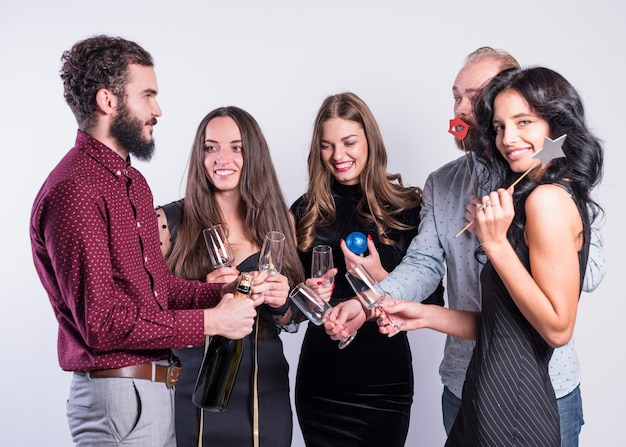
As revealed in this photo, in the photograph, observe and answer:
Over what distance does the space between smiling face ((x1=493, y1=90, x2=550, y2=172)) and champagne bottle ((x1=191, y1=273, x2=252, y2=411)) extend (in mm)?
1299

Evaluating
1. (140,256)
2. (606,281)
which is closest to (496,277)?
(140,256)

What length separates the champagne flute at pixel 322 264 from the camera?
2650mm

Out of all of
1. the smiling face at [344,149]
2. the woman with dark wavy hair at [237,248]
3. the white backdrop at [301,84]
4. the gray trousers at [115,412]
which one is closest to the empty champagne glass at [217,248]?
the woman with dark wavy hair at [237,248]

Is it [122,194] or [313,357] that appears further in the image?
[313,357]

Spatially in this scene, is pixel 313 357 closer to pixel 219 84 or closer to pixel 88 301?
pixel 88 301

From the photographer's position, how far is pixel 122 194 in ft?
7.07

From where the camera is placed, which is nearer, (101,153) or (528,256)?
(528,256)

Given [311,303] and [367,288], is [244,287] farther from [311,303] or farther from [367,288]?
[367,288]

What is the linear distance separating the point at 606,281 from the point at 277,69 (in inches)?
93.3

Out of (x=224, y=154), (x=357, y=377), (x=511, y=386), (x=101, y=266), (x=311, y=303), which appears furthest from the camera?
(x=357, y=377)

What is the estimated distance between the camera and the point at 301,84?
4.15 metres

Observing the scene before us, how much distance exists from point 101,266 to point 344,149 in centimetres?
154

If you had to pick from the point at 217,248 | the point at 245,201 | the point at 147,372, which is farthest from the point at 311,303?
the point at 245,201

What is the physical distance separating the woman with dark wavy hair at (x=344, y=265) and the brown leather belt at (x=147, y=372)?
94 centimetres
